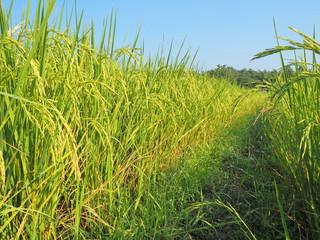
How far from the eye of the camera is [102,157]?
1.63 metres

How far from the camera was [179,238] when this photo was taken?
5.35 ft

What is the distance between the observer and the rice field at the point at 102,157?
111 centimetres

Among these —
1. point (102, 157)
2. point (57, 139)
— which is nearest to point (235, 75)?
point (102, 157)

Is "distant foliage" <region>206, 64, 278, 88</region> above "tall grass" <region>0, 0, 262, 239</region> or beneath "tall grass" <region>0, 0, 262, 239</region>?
above

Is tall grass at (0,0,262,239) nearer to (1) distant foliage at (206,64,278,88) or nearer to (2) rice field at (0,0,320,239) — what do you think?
(2) rice field at (0,0,320,239)

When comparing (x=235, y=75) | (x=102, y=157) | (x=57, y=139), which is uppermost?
(x=235, y=75)

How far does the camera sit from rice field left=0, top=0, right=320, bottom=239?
1.11 metres

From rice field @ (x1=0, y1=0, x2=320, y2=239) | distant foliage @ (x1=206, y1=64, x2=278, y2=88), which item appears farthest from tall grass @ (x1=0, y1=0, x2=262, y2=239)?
distant foliage @ (x1=206, y1=64, x2=278, y2=88)

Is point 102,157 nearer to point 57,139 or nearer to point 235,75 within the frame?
point 57,139

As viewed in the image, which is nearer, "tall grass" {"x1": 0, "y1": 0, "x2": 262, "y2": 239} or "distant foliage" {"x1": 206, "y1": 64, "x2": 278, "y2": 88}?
"tall grass" {"x1": 0, "y1": 0, "x2": 262, "y2": 239}

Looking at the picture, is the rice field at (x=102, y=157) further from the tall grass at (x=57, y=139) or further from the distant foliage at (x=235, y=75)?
the distant foliage at (x=235, y=75)

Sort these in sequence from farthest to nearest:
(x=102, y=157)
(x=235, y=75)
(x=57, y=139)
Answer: (x=235, y=75) → (x=102, y=157) → (x=57, y=139)

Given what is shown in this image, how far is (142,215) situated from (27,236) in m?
0.64

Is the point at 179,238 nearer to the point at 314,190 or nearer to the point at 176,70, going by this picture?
the point at 314,190
